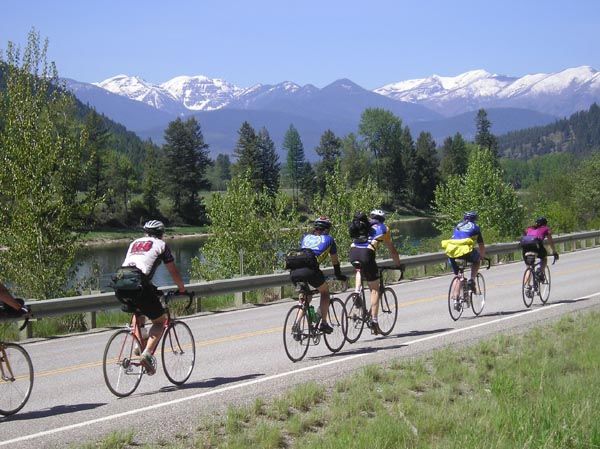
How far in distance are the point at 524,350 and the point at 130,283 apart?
16.8 feet

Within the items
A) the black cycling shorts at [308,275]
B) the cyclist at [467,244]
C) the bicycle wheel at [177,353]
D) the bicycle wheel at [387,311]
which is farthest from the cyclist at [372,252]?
the bicycle wheel at [177,353]

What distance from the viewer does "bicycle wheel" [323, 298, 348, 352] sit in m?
10.9

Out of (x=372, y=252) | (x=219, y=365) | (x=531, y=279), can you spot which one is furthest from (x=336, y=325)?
(x=531, y=279)

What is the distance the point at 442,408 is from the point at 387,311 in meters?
5.37

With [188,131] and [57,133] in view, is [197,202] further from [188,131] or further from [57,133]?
[57,133]

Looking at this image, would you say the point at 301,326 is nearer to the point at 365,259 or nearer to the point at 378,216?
the point at 365,259

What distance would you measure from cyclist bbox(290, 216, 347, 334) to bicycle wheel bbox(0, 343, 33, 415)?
361 centimetres

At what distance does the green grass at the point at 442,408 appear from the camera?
5891 millimetres

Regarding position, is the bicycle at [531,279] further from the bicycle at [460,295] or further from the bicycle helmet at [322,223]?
the bicycle helmet at [322,223]

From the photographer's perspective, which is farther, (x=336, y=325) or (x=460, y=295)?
(x=460, y=295)

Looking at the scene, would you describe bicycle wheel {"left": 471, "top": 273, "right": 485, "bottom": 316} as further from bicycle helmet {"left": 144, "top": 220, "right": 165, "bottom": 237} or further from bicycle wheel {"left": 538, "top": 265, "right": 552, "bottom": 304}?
bicycle helmet {"left": 144, "top": 220, "right": 165, "bottom": 237}

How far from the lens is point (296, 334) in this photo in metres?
10.3

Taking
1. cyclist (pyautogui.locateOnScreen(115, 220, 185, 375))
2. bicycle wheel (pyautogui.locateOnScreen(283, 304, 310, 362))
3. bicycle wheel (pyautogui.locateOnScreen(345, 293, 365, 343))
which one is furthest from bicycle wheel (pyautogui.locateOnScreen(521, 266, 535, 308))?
cyclist (pyautogui.locateOnScreen(115, 220, 185, 375))

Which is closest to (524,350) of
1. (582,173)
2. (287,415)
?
(287,415)
